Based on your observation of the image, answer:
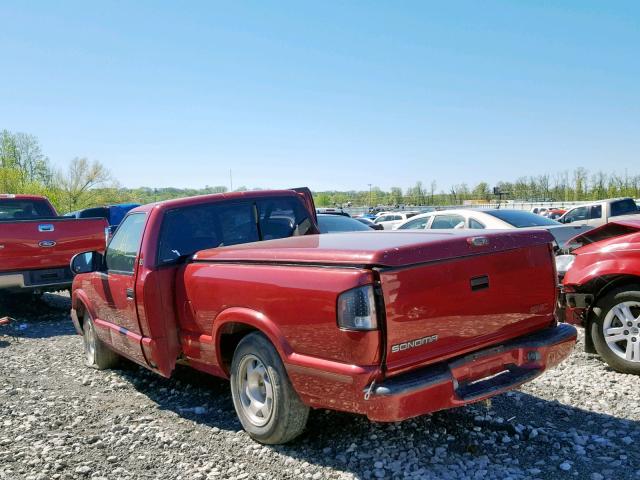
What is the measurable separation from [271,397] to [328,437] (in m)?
0.59

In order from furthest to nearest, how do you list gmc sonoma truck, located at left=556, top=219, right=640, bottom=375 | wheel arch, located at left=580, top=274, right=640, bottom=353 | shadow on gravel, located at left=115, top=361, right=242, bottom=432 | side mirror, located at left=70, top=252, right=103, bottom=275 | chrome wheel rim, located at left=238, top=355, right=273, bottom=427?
side mirror, located at left=70, top=252, right=103, bottom=275, wheel arch, located at left=580, top=274, right=640, bottom=353, gmc sonoma truck, located at left=556, top=219, right=640, bottom=375, shadow on gravel, located at left=115, top=361, right=242, bottom=432, chrome wheel rim, located at left=238, top=355, right=273, bottom=427

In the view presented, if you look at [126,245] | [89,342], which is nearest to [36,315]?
[89,342]

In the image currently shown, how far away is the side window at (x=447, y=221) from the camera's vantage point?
33.2 feet

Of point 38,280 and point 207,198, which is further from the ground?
point 207,198

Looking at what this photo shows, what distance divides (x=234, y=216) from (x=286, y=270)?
179cm

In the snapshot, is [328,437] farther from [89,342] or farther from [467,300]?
[89,342]

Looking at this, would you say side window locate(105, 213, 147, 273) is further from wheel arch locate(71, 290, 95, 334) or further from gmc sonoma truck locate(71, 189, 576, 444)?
wheel arch locate(71, 290, 95, 334)

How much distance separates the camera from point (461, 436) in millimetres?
3678

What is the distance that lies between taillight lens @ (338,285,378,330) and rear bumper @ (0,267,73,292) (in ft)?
24.0

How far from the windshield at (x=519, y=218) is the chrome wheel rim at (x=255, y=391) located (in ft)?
22.0

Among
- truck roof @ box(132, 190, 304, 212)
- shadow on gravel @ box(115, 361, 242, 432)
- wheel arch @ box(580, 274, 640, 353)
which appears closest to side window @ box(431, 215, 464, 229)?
wheel arch @ box(580, 274, 640, 353)

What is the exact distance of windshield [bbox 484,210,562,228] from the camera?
365 inches

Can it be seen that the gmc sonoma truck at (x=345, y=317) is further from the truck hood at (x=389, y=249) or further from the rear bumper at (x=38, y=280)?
the rear bumper at (x=38, y=280)

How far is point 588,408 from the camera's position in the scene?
414 cm
